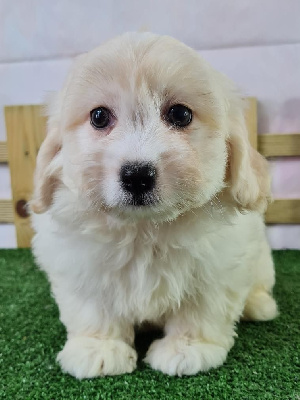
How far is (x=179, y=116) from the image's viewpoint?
1.41 meters

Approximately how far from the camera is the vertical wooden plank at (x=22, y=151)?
3.21m

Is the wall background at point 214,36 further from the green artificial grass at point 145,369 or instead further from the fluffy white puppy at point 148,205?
the fluffy white puppy at point 148,205

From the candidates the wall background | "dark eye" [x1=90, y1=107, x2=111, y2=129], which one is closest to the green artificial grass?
"dark eye" [x1=90, y1=107, x2=111, y2=129]

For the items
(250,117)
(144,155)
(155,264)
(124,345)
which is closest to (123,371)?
(124,345)

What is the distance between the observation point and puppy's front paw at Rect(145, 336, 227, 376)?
4.90ft

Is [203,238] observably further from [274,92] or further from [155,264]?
[274,92]

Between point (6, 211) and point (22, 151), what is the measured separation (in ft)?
1.55

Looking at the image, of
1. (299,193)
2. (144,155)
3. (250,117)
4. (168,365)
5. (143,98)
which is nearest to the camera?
(144,155)

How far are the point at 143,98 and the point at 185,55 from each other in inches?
7.9

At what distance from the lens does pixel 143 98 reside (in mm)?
1340

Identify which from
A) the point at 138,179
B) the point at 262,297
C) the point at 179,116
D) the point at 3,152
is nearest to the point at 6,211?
the point at 3,152

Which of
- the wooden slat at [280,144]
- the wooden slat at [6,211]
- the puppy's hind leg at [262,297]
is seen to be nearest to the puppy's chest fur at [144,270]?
the puppy's hind leg at [262,297]

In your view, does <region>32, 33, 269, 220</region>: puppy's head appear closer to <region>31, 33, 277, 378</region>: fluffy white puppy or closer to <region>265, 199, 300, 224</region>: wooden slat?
<region>31, 33, 277, 378</region>: fluffy white puppy

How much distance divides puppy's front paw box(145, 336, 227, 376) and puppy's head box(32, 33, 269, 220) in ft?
1.58
